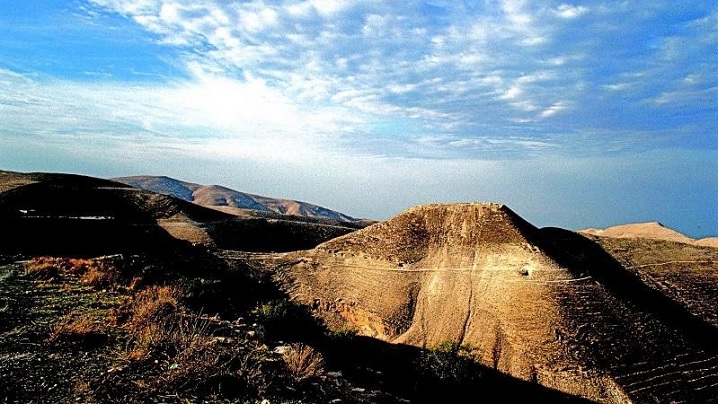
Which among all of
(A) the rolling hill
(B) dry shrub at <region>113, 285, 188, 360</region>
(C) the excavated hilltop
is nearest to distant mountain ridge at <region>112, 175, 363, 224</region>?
(A) the rolling hill

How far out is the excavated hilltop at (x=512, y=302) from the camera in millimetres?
19531

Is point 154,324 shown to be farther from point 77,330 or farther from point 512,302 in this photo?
point 512,302

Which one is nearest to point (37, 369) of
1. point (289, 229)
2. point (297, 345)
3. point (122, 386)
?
point (122, 386)

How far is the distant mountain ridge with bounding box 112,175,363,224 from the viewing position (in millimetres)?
162875

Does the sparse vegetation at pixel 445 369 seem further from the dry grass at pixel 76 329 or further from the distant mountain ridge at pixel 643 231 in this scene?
the distant mountain ridge at pixel 643 231

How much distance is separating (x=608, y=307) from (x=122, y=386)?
2110 cm

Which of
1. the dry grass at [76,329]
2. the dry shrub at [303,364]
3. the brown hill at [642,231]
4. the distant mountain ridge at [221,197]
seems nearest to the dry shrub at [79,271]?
the dry grass at [76,329]

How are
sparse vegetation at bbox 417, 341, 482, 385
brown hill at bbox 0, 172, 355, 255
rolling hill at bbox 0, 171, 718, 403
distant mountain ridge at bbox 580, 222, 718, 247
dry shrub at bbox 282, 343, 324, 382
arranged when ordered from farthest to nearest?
distant mountain ridge at bbox 580, 222, 718, 247 < brown hill at bbox 0, 172, 355, 255 < sparse vegetation at bbox 417, 341, 482, 385 < rolling hill at bbox 0, 171, 718, 403 < dry shrub at bbox 282, 343, 324, 382

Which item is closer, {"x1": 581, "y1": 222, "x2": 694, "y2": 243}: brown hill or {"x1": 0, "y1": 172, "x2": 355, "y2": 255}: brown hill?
{"x1": 0, "y1": 172, "x2": 355, "y2": 255}: brown hill

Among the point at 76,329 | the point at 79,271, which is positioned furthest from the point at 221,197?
the point at 76,329

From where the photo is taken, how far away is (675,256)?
28422 millimetres

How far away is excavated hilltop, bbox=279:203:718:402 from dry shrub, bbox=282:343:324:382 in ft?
46.9

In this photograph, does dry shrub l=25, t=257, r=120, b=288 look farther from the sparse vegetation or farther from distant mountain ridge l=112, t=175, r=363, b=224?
distant mountain ridge l=112, t=175, r=363, b=224

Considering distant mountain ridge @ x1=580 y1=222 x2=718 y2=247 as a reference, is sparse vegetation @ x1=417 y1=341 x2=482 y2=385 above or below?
below
